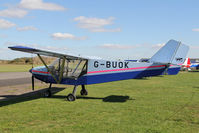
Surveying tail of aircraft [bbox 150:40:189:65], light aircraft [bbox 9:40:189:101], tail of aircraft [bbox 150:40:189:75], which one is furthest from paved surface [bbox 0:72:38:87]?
tail of aircraft [bbox 150:40:189:75]

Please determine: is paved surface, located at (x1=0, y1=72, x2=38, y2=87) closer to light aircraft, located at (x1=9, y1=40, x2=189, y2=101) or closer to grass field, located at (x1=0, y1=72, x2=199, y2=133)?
light aircraft, located at (x1=9, y1=40, x2=189, y2=101)

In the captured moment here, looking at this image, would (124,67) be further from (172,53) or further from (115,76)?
(172,53)

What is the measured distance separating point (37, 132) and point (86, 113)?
256cm

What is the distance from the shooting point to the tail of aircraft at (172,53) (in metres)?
11.1

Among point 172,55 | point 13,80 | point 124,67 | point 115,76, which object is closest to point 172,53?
point 172,55

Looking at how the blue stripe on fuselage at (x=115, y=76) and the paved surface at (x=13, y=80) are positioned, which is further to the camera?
the paved surface at (x=13, y=80)

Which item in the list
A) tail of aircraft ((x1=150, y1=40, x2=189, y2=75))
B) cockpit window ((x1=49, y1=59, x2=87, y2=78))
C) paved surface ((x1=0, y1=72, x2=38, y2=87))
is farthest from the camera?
paved surface ((x1=0, y1=72, x2=38, y2=87))

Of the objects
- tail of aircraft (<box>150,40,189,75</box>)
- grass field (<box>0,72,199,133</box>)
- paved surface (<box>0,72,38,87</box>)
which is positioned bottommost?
paved surface (<box>0,72,38,87</box>)

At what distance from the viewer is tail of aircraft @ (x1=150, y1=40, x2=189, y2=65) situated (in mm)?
11102

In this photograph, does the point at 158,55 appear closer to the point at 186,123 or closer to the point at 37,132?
the point at 186,123

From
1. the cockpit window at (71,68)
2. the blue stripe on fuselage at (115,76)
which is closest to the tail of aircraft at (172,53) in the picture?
the blue stripe on fuselage at (115,76)

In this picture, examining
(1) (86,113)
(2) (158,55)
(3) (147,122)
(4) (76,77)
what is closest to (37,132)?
(1) (86,113)

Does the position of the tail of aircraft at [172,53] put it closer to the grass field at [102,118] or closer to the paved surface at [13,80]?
the grass field at [102,118]

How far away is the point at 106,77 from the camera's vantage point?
11.2m
